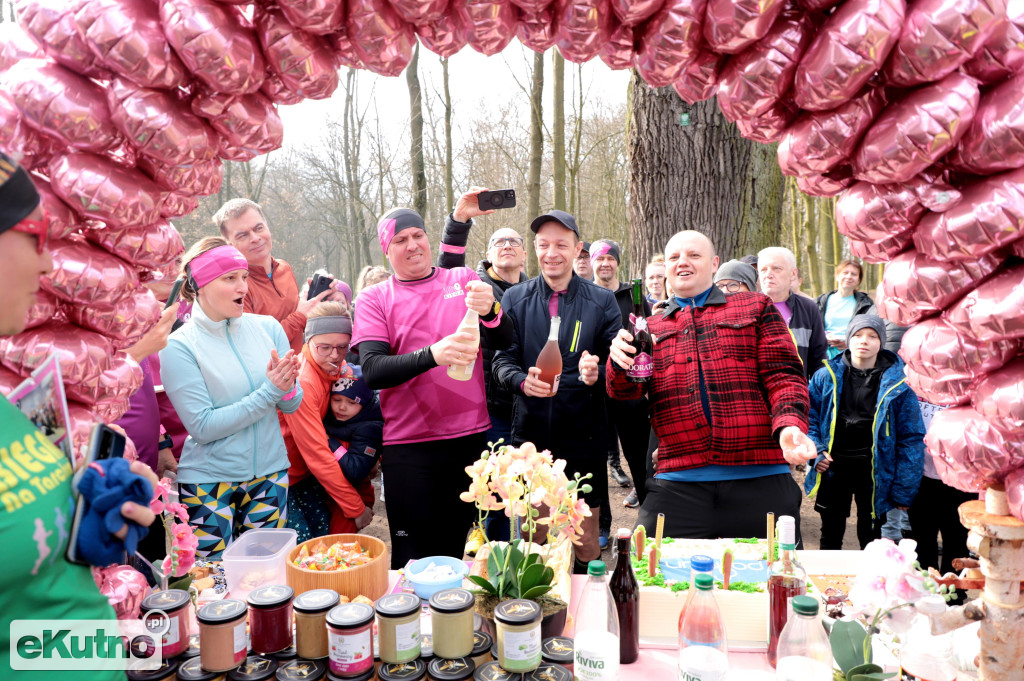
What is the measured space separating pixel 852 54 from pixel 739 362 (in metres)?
1.36

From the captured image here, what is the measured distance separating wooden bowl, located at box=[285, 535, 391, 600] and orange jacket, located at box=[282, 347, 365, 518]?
135 centimetres

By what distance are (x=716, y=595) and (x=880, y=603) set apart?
0.44 meters

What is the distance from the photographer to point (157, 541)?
9.77 feet

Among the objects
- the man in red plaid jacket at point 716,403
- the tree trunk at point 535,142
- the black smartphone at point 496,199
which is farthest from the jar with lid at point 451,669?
the tree trunk at point 535,142

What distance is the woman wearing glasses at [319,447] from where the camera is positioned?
329cm

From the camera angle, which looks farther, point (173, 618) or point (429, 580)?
point (429, 580)

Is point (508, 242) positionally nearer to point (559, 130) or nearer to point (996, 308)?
point (996, 308)

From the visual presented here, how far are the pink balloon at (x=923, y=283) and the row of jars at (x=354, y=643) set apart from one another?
1152mm

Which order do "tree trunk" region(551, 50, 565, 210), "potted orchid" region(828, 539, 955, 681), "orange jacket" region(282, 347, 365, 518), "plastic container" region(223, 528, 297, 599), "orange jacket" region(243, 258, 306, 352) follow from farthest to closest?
"tree trunk" region(551, 50, 565, 210)
"orange jacket" region(243, 258, 306, 352)
"orange jacket" region(282, 347, 365, 518)
"plastic container" region(223, 528, 297, 599)
"potted orchid" region(828, 539, 955, 681)

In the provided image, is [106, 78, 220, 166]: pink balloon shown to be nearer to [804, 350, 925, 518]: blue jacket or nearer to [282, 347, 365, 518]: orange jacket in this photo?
[282, 347, 365, 518]: orange jacket

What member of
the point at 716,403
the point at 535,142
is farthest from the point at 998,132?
the point at 535,142

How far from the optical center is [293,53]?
1606 mm

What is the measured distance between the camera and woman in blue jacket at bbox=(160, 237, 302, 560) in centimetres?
268

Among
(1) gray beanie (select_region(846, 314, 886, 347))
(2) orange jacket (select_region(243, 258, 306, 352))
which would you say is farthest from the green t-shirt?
(1) gray beanie (select_region(846, 314, 886, 347))
